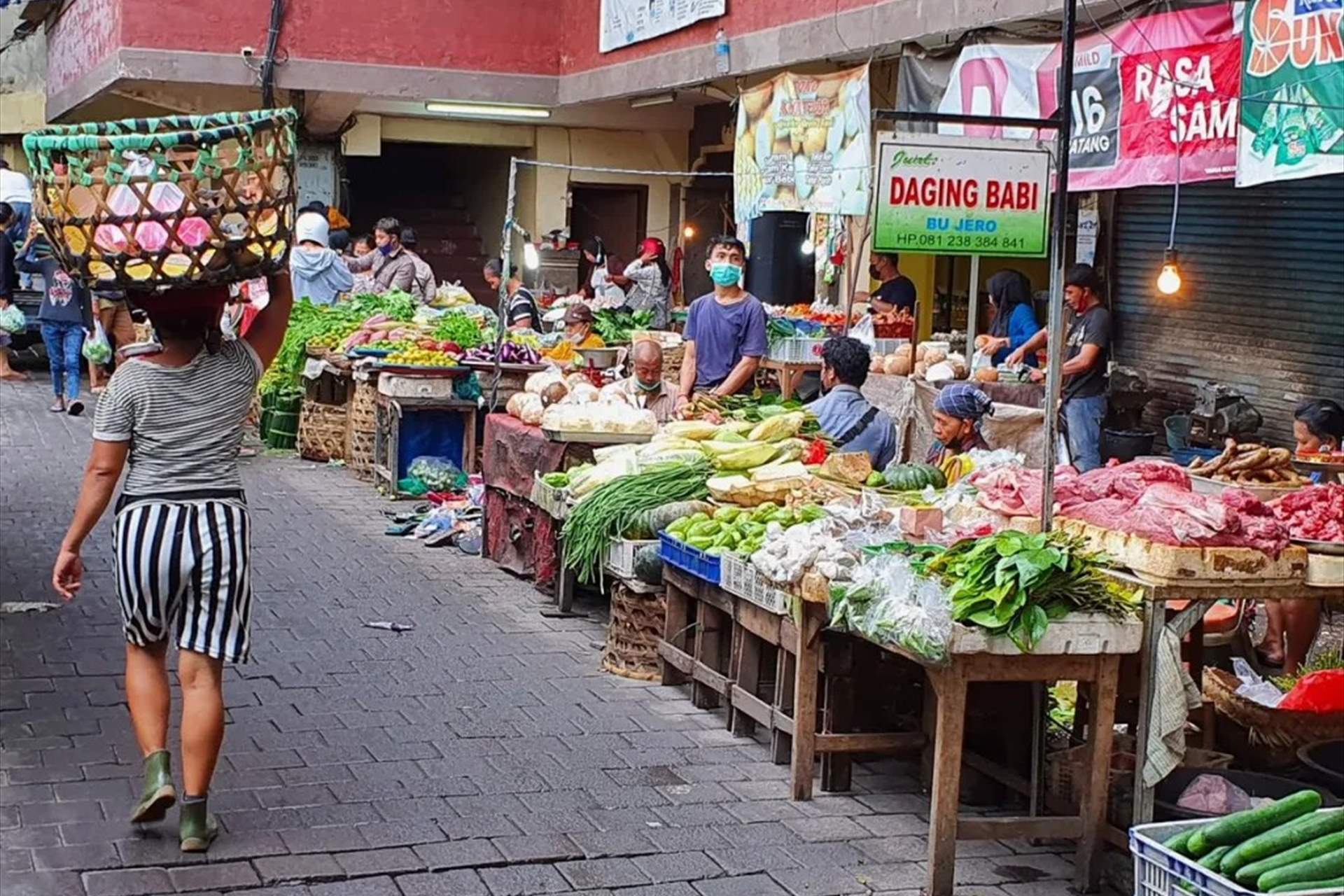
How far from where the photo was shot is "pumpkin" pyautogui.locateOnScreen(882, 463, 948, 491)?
7617 mm

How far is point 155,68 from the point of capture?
19016 millimetres

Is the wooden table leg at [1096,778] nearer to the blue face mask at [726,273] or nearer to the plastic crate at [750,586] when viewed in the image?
the plastic crate at [750,586]

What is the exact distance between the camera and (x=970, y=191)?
21.5ft

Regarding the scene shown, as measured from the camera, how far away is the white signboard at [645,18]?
16.2m

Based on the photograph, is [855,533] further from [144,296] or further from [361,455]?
[361,455]

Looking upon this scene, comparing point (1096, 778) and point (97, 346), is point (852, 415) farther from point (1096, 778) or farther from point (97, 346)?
point (97, 346)

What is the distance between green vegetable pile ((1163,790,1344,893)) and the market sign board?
2700 millimetres

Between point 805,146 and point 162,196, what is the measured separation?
8598mm

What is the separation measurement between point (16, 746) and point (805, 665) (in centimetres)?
317

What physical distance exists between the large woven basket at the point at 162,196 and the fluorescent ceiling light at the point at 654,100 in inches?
535

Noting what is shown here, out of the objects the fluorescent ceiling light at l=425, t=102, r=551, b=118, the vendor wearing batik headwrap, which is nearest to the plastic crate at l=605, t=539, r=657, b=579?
the vendor wearing batik headwrap

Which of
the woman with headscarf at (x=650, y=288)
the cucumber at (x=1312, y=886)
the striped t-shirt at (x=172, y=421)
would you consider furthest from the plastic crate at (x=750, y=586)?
the woman with headscarf at (x=650, y=288)

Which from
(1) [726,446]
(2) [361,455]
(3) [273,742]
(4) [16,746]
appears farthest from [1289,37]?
(2) [361,455]

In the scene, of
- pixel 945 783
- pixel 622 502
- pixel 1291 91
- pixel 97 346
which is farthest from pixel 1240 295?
pixel 97 346
